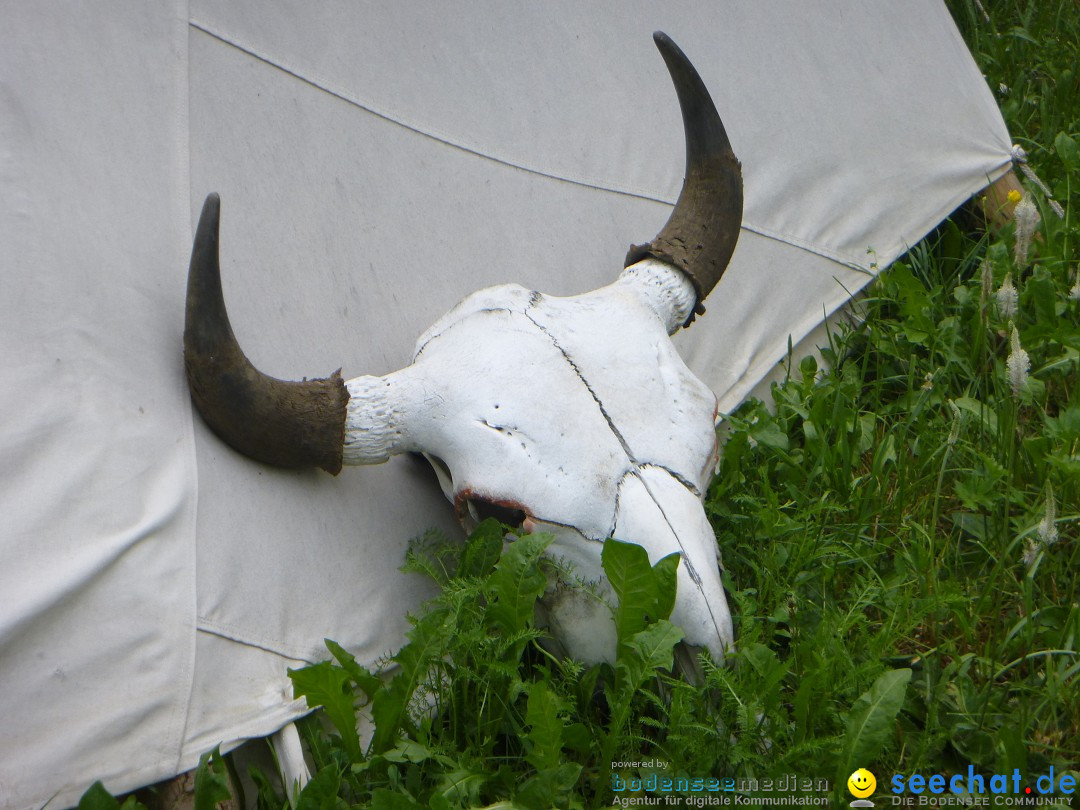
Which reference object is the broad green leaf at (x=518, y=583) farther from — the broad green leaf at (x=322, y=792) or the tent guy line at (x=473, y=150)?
the tent guy line at (x=473, y=150)

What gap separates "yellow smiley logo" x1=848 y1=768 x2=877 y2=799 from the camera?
208cm

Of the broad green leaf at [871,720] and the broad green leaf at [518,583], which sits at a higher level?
the broad green leaf at [518,583]

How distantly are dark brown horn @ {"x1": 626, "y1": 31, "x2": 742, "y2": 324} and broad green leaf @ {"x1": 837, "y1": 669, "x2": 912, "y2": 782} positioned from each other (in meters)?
0.97

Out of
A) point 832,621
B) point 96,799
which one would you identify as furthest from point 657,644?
point 96,799

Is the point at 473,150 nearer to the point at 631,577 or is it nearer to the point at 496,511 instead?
the point at 496,511

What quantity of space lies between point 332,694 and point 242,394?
58cm

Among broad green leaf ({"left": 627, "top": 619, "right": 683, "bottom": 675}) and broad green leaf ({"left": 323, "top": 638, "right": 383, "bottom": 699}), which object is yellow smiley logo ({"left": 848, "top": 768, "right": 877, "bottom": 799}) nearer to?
broad green leaf ({"left": 627, "top": 619, "right": 683, "bottom": 675})

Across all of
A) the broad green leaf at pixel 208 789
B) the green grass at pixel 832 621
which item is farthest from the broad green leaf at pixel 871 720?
the broad green leaf at pixel 208 789

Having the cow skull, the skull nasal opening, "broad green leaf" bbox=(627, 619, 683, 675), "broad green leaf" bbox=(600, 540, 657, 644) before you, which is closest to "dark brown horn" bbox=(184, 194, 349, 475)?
the cow skull

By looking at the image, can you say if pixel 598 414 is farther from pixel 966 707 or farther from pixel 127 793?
pixel 127 793

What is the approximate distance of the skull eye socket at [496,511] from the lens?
2199 mm

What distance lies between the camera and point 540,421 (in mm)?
2227

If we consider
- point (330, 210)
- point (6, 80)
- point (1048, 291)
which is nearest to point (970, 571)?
point (1048, 291)

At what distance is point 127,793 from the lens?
2.03 metres
